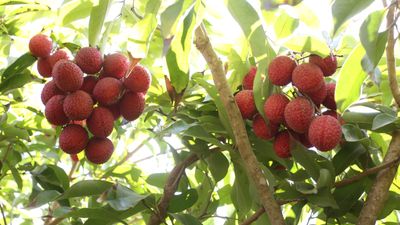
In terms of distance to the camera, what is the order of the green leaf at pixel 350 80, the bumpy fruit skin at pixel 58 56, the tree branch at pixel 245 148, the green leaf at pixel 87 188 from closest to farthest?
the green leaf at pixel 350 80 → the tree branch at pixel 245 148 → the green leaf at pixel 87 188 → the bumpy fruit skin at pixel 58 56

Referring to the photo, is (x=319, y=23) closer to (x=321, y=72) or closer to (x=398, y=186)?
(x=321, y=72)

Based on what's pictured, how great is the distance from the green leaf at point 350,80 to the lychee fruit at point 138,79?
1.35 ft

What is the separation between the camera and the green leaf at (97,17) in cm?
116

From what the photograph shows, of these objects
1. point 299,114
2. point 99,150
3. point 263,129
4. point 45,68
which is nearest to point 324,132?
point 299,114

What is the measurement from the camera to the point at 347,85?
1121 millimetres

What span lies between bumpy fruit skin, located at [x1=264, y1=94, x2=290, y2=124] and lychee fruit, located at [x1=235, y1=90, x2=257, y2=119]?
6 cm

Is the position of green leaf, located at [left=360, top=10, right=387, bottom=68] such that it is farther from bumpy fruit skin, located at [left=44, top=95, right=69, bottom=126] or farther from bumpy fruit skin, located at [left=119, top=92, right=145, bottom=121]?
bumpy fruit skin, located at [left=44, top=95, right=69, bottom=126]

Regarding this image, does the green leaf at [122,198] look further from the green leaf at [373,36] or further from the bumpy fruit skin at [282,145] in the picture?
the green leaf at [373,36]

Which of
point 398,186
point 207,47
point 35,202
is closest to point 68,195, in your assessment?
point 35,202

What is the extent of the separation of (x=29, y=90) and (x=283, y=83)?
990 millimetres

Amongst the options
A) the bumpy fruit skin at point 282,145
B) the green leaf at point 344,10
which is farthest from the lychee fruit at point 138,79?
the green leaf at point 344,10

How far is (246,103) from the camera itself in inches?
49.1

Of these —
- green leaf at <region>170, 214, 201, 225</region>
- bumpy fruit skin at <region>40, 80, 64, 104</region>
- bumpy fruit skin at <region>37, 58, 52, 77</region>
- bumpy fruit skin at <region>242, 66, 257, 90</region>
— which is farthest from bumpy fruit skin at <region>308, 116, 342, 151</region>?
bumpy fruit skin at <region>37, 58, 52, 77</region>

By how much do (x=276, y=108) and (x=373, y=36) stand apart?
0.86ft
